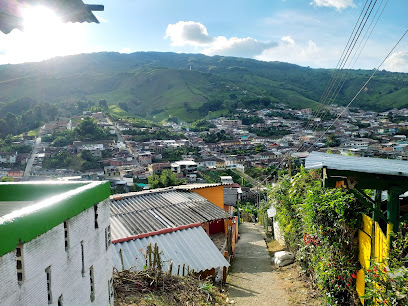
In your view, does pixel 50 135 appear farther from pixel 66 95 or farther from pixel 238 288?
pixel 238 288

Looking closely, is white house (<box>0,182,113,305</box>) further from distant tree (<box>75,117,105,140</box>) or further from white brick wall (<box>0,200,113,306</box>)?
distant tree (<box>75,117,105,140</box>)

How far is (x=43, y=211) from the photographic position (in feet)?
5.77

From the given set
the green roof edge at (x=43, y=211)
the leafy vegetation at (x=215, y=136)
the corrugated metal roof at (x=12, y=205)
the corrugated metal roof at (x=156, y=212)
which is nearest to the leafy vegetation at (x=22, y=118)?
the leafy vegetation at (x=215, y=136)

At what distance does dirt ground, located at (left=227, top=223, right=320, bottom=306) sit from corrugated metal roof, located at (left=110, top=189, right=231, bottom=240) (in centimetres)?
145

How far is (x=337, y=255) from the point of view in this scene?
462 centimetres

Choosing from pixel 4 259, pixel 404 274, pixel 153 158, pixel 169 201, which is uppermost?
pixel 4 259

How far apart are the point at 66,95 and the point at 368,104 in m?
84.0

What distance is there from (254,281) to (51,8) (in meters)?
6.49

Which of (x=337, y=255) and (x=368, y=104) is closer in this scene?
(x=337, y=255)

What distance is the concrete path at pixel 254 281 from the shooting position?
236 inches

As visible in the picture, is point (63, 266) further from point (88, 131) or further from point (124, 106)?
point (124, 106)

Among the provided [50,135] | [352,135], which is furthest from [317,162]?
[352,135]

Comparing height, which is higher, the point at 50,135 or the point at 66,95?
the point at 66,95

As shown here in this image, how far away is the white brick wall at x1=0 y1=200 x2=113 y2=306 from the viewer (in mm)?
1538
